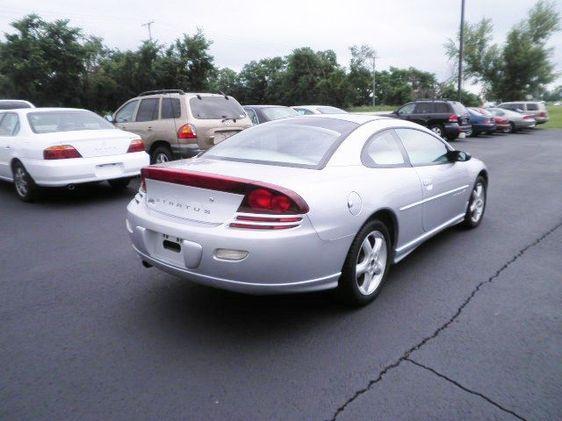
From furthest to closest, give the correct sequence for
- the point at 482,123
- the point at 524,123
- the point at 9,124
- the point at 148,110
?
the point at 524,123
the point at 482,123
the point at 148,110
the point at 9,124

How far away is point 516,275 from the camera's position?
149 inches

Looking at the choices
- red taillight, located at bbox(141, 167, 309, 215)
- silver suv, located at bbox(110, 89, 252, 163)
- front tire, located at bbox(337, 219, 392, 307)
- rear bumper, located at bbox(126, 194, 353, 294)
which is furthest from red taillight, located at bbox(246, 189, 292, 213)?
silver suv, located at bbox(110, 89, 252, 163)

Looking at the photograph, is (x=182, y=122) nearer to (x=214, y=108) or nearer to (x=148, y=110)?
(x=214, y=108)

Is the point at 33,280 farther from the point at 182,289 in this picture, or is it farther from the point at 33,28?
the point at 33,28

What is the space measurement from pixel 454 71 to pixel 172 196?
42.7 metres

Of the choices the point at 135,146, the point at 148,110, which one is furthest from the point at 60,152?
the point at 148,110

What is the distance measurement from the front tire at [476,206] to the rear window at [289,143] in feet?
7.48

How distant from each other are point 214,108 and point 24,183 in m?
3.52

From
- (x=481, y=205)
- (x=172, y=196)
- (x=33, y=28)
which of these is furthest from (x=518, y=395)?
(x=33, y=28)

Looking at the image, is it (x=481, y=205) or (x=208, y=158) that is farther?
(x=481, y=205)

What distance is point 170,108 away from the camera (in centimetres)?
809

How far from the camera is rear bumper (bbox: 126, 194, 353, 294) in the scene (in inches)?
100

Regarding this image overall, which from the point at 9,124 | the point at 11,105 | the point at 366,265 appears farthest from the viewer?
the point at 11,105

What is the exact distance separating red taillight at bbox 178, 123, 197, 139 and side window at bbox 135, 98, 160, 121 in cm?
94
